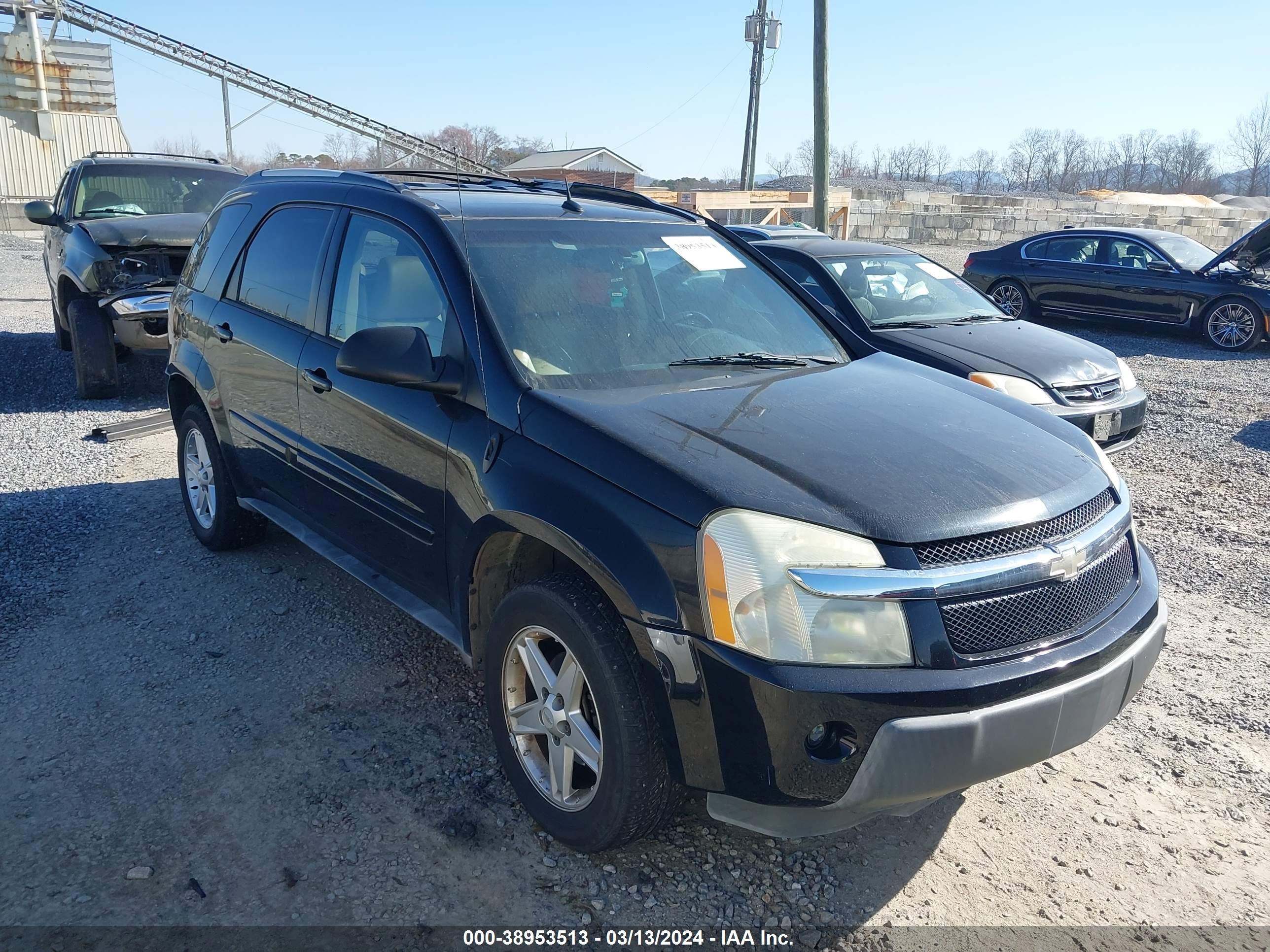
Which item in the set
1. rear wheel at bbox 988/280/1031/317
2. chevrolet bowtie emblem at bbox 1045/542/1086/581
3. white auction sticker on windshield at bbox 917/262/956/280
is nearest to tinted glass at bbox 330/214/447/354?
chevrolet bowtie emblem at bbox 1045/542/1086/581

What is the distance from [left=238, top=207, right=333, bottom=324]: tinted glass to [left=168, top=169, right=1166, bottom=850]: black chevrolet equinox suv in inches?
1.0

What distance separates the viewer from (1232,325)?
40.5ft

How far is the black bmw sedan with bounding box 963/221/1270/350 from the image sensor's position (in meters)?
12.2

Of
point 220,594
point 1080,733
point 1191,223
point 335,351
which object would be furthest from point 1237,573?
point 1191,223

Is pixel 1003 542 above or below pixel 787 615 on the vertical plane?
above

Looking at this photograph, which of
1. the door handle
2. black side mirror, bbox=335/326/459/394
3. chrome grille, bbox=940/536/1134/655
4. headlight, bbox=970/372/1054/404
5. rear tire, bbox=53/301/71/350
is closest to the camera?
chrome grille, bbox=940/536/1134/655

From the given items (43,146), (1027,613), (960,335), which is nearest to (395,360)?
(1027,613)

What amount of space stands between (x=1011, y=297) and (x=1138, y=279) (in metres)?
1.79

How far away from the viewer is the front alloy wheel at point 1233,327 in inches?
480

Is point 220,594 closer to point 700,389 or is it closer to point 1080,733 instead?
point 700,389

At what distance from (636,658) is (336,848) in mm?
1115

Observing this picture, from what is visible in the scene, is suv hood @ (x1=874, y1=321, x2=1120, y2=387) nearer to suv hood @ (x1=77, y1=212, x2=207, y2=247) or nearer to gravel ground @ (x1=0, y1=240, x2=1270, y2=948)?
gravel ground @ (x1=0, y1=240, x2=1270, y2=948)

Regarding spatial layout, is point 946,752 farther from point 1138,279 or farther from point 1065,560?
point 1138,279

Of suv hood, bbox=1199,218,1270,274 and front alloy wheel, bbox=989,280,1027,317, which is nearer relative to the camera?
suv hood, bbox=1199,218,1270,274
